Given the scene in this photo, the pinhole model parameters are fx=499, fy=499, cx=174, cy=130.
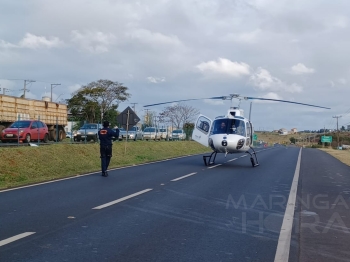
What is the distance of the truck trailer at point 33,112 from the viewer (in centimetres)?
3325

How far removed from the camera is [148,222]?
351 inches

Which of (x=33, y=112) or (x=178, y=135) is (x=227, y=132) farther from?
(x=178, y=135)

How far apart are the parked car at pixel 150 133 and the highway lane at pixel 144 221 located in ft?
129

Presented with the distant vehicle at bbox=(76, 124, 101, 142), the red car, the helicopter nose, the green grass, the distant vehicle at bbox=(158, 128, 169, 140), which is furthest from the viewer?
the distant vehicle at bbox=(158, 128, 169, 140)

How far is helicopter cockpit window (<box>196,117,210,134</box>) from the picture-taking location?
79.9 ft

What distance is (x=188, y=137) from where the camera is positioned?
6134 centimetres

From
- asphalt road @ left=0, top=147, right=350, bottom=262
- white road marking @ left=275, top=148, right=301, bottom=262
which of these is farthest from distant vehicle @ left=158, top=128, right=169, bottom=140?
white road marking @ left=275, top=148, right=301, bottom=262

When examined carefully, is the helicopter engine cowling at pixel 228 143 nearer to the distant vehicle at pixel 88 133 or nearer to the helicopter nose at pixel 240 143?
the helicopter nose at pixel 240 143

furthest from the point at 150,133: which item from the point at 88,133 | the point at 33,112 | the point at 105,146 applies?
the point at 105,146

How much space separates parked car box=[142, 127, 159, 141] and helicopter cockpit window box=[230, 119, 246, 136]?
31175 mm

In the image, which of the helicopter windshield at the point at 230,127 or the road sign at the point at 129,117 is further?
the road sign at the point at 129,117

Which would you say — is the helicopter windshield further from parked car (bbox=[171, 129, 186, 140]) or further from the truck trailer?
parked car (bbox=[171, 129, 186, 140])

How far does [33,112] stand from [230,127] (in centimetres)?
1839

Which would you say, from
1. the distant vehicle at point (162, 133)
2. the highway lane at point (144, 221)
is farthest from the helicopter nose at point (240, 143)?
the distant vehicle at point (162, 133)
